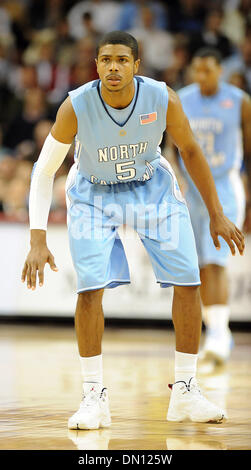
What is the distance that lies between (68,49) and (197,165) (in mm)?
7649

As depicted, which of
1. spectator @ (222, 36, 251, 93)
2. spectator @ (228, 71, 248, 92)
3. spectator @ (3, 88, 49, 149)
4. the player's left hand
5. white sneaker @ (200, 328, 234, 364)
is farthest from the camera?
spectator @ (3, 88, 49, 149)

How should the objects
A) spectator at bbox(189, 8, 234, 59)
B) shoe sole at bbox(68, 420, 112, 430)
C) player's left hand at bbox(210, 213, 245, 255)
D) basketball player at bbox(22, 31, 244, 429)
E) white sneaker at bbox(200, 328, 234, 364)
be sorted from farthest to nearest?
1. spectator at bbox(189, 8, 234, 59)
2. white sneaker at bbox(200, 328, 234, 364)
3. player's left hand at bbox(210, 213, 245, 255)
4. basketball player at bbox(22, 31, 244, 429)
5. shoe sole at bbox(68, 420, 112, 430)

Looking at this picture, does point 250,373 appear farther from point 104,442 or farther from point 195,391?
point 104,442

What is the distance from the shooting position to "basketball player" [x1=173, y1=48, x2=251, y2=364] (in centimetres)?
672

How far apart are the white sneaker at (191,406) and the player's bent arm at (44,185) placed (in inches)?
34.6

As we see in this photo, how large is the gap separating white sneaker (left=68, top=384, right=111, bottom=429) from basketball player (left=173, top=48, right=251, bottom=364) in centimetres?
258

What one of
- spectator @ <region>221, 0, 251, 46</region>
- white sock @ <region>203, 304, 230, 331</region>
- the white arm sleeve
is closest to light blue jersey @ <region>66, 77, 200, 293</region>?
the white arm sleeve

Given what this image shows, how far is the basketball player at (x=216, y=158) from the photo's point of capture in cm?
672

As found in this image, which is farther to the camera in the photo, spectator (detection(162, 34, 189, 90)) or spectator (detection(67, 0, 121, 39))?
spectator (detection(67, 0, 121, 39))

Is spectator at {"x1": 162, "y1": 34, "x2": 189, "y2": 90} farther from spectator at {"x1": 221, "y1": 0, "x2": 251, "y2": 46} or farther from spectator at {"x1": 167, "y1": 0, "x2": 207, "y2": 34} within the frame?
spectator at {"x1": 221, "y1": 0, "x2": 251, "y2": 46}

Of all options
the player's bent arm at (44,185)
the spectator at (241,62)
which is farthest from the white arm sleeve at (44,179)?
the spectator at (241,62)

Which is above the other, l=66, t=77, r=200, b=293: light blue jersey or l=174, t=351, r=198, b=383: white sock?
l=66, t=77, r=200, b=293: light blue jersey

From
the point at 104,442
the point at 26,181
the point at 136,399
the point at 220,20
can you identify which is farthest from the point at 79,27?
the point at 104,442

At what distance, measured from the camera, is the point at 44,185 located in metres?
4.25
